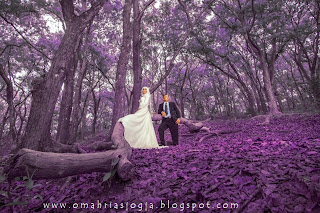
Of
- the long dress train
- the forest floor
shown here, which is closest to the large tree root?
the forest floor

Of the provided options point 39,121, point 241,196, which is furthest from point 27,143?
point 241,196

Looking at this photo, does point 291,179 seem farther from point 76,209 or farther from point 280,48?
point 280,48

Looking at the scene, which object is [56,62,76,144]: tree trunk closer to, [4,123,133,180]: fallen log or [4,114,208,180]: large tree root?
[4,114,208,180]: large tree root

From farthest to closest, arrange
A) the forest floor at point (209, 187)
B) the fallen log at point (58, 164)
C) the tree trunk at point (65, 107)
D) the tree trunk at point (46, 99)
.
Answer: the tree trunk at point (65, 107) → the tree trunk at point (46, 99) → the fallen log at point (58, 164) → the forest floor at point (209, 187)

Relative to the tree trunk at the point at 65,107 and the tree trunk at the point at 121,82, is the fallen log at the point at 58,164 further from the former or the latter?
the tree trunk at the point at 65,107

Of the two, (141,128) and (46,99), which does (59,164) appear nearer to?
(46,99)

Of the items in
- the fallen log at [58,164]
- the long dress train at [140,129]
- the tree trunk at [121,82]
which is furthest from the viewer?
the tree trunk at [121,82]

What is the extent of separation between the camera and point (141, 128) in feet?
19.9

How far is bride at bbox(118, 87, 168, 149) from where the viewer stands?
5672mm

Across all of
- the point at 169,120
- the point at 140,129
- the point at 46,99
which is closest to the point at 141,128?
the point at 140,129

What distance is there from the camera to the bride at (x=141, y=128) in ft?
18.6

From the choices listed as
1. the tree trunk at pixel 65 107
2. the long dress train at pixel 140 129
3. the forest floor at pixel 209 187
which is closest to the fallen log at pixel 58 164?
the forest floor at pixel 209 187

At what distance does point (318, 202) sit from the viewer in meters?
1.71

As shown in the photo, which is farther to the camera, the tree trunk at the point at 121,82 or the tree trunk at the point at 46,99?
the tree trunk at the point at 121,82
